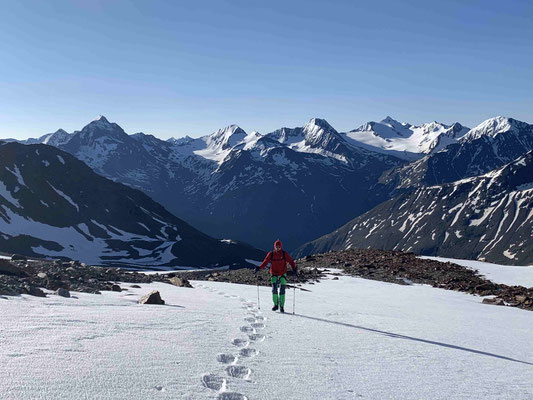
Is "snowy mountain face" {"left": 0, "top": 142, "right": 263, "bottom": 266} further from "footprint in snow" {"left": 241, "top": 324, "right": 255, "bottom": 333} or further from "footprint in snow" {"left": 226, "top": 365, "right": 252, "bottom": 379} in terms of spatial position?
"footprint in snow" {"left": 226, "top": 365, "right": 252, "bottom": 379}

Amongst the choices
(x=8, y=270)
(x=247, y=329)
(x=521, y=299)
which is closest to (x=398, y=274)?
(x=521, y=299)

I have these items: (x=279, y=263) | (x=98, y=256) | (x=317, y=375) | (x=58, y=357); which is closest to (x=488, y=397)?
(x=317, y=375)

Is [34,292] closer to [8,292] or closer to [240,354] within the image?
[8,292]

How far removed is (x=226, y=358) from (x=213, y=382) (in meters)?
1.51

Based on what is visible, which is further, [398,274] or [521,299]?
[398,274]

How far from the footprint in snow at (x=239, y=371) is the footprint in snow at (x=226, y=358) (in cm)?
40

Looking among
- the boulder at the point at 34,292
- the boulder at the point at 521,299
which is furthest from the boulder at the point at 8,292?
the boulder at the point at 521,299

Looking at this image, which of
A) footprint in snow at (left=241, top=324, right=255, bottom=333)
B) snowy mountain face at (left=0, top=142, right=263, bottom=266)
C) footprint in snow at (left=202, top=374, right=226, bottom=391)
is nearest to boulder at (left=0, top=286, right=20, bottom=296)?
footprint in snow at (left=241, top=324, right=255, bottom=333)

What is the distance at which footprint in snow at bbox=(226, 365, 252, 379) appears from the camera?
7.59 metres

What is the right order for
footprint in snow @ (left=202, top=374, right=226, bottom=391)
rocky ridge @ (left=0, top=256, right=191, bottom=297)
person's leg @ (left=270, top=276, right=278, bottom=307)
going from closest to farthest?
1. footprint in snow @ (left=202, top=374, right=226, bottom=391)
2. rocky ridge @ (left=0, top=256, right=191, bottom=297)
3. person's leg @ (left=270, top=276, right=278, bottom=307)

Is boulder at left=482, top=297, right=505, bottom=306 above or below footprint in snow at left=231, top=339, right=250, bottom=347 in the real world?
below

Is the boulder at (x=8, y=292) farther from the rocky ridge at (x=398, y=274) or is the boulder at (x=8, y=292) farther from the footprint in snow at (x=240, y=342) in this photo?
the rocky ridge at (x=398, y=274)

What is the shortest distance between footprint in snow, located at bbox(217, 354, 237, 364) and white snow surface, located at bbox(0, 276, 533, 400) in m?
0.04

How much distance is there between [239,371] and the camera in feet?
25.6
